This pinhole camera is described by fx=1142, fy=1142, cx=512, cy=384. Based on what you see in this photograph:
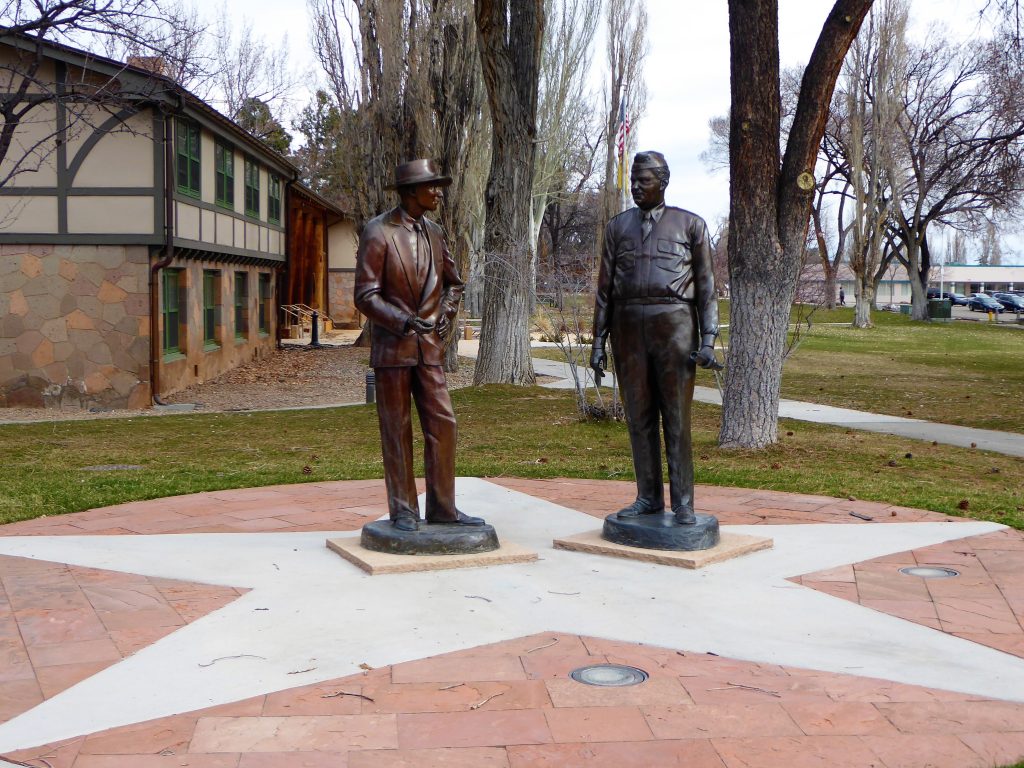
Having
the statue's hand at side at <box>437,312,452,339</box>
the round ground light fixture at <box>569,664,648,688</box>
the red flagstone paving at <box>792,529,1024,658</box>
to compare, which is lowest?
the round ground light fixture at <box>569,664,648,688</box>

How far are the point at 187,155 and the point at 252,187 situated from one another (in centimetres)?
594

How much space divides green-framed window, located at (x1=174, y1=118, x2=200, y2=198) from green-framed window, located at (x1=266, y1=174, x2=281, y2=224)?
724 centimetres

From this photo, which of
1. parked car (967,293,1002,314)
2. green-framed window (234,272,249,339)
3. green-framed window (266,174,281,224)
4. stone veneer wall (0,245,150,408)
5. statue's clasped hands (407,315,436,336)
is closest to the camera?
statue's clasped hands (407,315,436,336)

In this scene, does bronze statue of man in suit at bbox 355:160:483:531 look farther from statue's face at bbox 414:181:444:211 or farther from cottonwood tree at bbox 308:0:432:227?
cottonwood tree at bbox 308:0:432:227

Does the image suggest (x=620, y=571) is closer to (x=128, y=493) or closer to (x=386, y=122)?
(x=128, y=493)

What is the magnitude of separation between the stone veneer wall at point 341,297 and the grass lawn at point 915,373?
10959 millimetres

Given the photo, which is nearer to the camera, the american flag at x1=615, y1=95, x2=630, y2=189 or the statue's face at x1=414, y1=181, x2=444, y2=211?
the statue's face at x1=414, y1=181, x2=444, y2=211

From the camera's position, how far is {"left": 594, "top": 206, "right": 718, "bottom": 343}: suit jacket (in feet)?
21.2

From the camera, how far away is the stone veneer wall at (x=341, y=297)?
39156mm

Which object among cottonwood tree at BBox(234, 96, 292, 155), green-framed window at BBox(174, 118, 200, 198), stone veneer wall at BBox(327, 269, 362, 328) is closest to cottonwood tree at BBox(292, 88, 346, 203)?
cottonwood tree at BBox(234, 96, 292, 155)

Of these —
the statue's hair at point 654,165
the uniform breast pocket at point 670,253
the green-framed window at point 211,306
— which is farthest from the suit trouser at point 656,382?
the green-framed window at point 211,306

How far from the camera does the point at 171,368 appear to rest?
17.9m

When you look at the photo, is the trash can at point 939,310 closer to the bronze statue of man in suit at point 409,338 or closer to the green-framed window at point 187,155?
the green-framed window at point 187,155

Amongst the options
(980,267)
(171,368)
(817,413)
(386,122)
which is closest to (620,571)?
(817,413)
